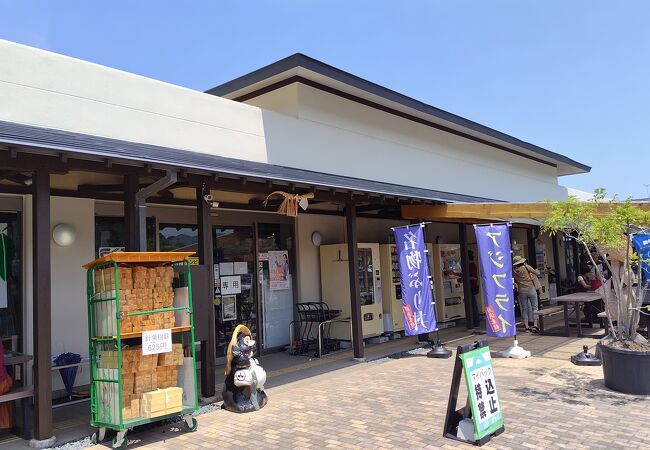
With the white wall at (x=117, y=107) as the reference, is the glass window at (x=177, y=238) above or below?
below

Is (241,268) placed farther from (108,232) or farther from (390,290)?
(390,290)

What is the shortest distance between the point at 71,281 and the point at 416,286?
16.8 ft

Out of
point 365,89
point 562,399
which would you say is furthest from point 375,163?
point 562,399

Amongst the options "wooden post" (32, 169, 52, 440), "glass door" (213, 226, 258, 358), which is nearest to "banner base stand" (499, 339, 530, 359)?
"glass door" (213, 226, 258, 358)

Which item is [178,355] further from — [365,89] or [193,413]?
[365,89]

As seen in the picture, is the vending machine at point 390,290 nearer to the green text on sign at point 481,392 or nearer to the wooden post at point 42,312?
the green text on sign at point 481,392

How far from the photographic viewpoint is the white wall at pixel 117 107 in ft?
19.2

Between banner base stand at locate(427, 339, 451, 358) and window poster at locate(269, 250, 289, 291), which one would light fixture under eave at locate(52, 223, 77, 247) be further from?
banner base stand at locate(427, 339, 451, 358)

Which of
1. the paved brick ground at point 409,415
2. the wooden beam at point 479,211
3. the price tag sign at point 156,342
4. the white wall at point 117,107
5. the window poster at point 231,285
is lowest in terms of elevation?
the paved brick ground at point 409,415

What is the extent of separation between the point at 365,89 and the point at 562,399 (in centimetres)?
656

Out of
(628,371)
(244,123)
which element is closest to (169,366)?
(244,123)

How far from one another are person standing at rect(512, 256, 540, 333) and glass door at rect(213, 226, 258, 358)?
5548mm

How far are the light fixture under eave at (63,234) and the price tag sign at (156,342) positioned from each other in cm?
259

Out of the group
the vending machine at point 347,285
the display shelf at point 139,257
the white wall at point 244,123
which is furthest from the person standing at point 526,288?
the display shelf at point 139,257
